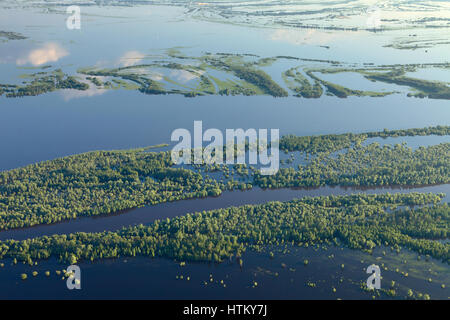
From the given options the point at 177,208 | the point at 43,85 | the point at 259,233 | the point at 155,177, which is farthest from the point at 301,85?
the point at 259,233

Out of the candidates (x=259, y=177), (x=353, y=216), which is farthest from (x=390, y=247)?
(x=259, y=177)

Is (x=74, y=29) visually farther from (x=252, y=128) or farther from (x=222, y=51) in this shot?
(x=252, y=128)

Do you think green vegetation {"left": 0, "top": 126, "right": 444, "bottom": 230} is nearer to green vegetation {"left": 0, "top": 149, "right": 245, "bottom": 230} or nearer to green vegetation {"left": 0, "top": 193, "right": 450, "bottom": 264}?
green vegetation {"left": 0, "top": 149, "right": 245, "bottom": 230}

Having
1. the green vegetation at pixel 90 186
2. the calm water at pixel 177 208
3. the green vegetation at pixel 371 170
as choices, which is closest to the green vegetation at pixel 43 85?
the green vegetation at pixel 90 186

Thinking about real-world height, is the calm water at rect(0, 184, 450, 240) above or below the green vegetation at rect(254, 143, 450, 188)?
below

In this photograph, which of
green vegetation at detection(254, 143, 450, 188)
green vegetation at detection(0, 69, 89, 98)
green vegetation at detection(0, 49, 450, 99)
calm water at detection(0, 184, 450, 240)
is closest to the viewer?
calm water at detection(0, 184, 450, 240)

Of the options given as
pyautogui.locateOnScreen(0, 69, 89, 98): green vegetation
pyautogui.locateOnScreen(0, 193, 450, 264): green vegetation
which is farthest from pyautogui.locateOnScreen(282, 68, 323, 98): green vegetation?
pyautogui.locateOnScreen(0, 69, 89, 98): green vegetation

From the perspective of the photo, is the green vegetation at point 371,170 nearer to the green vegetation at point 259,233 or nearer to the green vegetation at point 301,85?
the green vegetation at point 259,233

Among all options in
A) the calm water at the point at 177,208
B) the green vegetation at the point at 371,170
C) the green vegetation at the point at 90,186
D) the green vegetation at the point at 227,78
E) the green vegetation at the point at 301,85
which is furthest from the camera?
the green vegetation at the point at 227,78

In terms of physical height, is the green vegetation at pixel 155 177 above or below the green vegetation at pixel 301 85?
below
